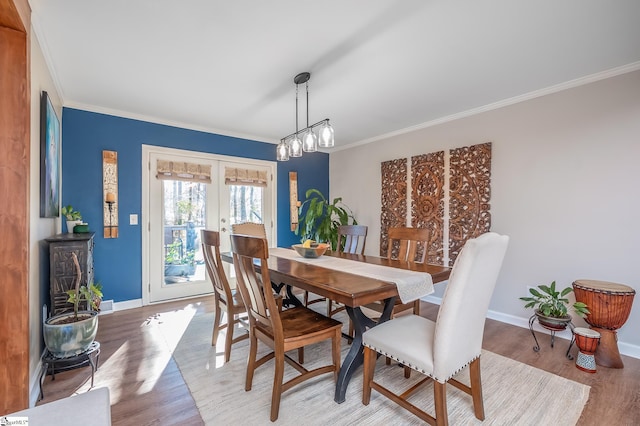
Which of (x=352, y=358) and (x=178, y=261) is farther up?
(x=178, y=261)

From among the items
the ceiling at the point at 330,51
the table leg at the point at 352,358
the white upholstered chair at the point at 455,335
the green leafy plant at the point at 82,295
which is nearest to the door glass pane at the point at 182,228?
the ceiling at the point at 330,51

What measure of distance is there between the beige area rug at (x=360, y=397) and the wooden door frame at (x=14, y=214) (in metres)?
0.91

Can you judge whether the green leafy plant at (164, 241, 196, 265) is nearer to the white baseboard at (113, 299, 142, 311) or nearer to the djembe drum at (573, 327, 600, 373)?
the white baseboard at (113, 299, 142, 311)

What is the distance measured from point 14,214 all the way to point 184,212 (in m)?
2.47

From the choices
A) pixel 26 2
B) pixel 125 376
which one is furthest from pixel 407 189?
pixel 26 2

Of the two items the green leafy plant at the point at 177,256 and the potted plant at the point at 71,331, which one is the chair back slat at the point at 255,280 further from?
the green leafy plant at the point at 177,256

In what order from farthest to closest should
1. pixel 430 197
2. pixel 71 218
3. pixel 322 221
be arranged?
pixel 322 221, pixel 430 197, pixel 71 218

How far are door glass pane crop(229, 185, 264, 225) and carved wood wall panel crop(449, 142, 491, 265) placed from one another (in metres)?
2.83

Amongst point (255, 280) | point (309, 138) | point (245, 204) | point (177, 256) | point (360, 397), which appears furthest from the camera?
point (245, 204)

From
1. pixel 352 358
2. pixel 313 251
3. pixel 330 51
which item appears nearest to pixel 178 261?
pixel 313 251

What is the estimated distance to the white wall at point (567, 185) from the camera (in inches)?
96.8

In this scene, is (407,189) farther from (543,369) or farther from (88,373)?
(88,373)

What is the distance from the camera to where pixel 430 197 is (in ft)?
12.5

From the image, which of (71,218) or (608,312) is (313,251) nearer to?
(608,312)
